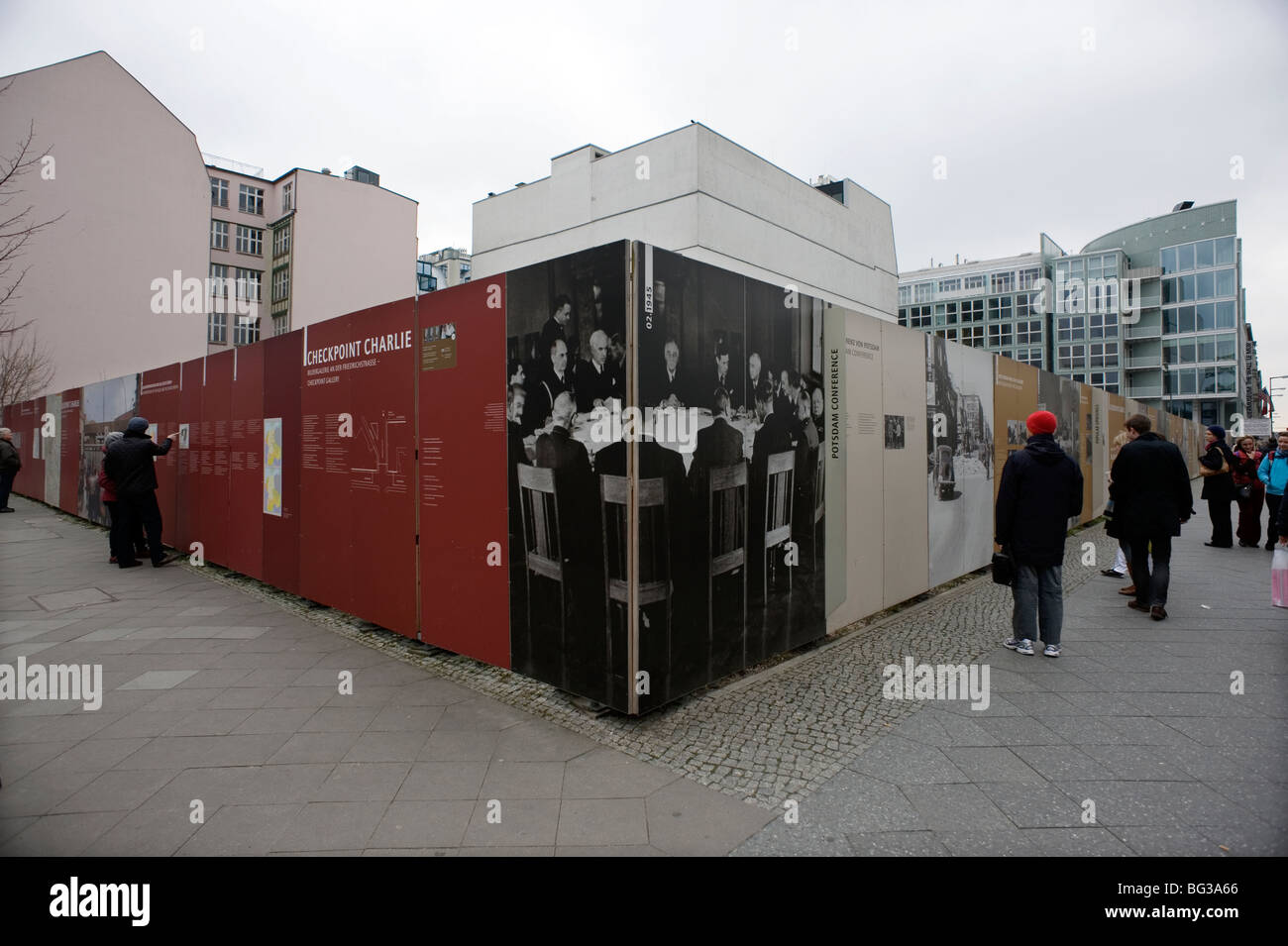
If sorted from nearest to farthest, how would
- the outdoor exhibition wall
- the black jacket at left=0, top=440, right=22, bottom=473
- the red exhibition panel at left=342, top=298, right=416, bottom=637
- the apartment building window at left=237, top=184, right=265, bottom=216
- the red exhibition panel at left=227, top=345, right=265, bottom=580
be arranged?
the outdoor exhibition wall, the red exhibition panel at left=342, top=298, right=416, bottom=637, the red exhibition panel at left=227, top=345, right=265, bottom=580, the black jacket at left=0, top=440, right=22, bottom=473, the apartment building window at left=237, top=184, right=265, bottom=216

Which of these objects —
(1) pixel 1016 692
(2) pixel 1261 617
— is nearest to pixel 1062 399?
(2) pixel 1261 617

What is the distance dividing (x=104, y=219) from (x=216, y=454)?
23528 millimetres

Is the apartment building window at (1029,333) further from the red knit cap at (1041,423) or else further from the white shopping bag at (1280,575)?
the red knit cap at (1041,423)

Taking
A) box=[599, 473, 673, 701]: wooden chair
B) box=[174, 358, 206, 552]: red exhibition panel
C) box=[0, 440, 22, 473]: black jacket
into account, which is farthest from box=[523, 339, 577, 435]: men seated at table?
box=[0, 440, 22, 473]: black jacket

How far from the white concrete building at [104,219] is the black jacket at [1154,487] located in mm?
29675

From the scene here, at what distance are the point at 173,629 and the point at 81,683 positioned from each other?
1470 millimetres

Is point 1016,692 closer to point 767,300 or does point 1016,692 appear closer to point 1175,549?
point 767,300

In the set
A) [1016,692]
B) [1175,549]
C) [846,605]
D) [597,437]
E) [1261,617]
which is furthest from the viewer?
[1175,549]

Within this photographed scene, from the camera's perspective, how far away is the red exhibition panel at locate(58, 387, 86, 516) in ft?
46.1

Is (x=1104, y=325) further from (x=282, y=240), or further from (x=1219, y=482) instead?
(x=282, y=240)

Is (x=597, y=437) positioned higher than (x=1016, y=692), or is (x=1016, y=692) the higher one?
(x=597, y=437)

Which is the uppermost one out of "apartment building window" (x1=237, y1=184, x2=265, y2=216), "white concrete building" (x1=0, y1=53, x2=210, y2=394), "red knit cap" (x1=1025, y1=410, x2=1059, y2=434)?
"apartment building window" (x1=237, y1=184, x2=265, y2=216)

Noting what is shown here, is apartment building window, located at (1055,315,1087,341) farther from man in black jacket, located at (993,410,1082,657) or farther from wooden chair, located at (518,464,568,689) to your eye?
wooden chair, located at (518,464,568,689)

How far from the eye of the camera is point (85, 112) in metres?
24.4
